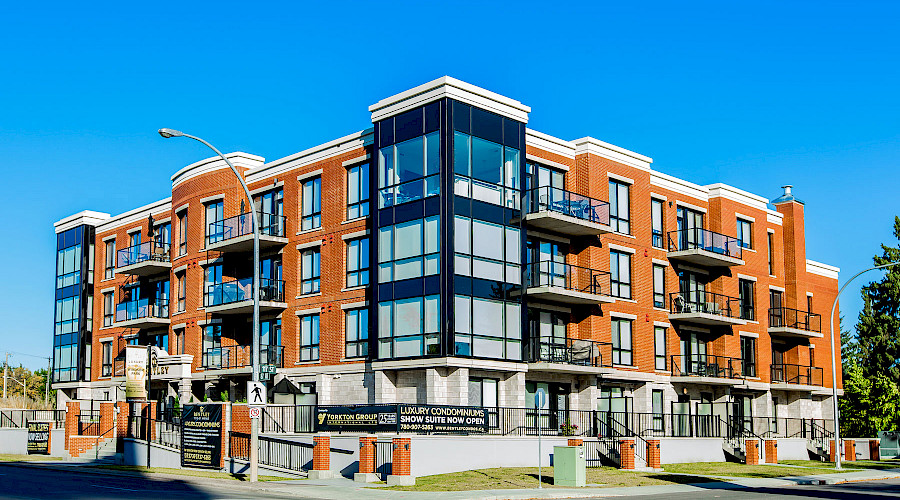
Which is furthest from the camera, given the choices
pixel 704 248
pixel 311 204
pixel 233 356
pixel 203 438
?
pixel 704 248

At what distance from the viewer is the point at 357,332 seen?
1586 inches

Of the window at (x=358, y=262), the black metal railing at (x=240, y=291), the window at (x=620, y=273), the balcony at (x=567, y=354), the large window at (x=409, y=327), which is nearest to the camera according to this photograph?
the large window at (x=409, y=327)

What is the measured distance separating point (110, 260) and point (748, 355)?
37.1 metres

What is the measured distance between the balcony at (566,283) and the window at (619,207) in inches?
108

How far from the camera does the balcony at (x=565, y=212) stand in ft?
128

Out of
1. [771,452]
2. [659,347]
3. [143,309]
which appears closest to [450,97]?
[659,347]

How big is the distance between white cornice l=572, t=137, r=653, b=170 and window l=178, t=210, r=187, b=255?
20716mm

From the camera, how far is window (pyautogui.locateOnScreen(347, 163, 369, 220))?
134ft

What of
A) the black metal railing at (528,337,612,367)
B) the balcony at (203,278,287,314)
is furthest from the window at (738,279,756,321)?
the balcony at (203,278,287,314)

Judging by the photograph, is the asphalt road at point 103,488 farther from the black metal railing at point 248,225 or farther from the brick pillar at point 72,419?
the black metal railing at point 248,225

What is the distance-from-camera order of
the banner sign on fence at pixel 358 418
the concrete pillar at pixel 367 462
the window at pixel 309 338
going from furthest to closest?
the window at pixel 309 338, the banner sign on fence at pixel 358 418, the concrete pillar at pixel 367 462

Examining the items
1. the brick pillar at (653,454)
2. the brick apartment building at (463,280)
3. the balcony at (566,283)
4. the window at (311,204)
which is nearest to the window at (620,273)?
the brick apartment building at (463,280)

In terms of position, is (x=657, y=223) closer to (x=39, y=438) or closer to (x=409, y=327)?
(x=409, y=327)

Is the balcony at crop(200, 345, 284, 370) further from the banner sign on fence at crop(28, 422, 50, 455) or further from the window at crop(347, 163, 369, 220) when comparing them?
the window at crop(347, 163, 369, 220)
